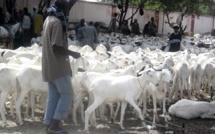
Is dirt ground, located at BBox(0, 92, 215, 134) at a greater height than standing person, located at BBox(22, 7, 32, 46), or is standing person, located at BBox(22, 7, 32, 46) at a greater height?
standing person, located at BBox(22, 7, 32, 46)

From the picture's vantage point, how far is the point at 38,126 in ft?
24.8

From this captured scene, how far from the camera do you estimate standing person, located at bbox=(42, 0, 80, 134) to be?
6133mm

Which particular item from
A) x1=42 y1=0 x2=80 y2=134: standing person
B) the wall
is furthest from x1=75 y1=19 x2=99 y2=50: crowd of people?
the wall

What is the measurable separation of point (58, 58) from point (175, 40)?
884 cm

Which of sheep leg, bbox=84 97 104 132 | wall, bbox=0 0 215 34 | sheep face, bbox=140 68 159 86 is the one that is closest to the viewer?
sheep leg, bbox=84 97 104 132

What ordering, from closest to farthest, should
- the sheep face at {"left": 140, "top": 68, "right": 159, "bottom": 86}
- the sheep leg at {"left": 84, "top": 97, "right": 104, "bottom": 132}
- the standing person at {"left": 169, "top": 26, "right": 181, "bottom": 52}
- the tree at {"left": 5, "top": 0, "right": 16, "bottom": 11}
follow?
1. the sheep leg at {"left": 84, "top": 97, "right": 104, "bottom": 132}
2. the sheep face at {"left": 140, "top": 68, "right": 159, "bottom": 86}
3. the standing person at {"left": 169, "top": 26, "right": 181, "bottom": 52}
4. the tree at {"left": 5, "top": 0, "right": 16, "bottom": 11}

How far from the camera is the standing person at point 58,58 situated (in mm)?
6133

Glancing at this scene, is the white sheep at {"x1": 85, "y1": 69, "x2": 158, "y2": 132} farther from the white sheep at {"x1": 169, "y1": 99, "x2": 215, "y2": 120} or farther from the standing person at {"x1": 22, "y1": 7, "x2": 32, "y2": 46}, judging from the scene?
the standing person at {"x1": 22, "y1": 7, "x2": 32, "y2": 46}

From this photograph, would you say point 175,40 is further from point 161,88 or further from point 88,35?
point 161,88

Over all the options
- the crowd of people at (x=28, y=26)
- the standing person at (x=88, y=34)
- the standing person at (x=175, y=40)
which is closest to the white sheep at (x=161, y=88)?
the standing person at (x=175, y=40)

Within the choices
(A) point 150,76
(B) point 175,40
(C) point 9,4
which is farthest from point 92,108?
(C) point 9,4

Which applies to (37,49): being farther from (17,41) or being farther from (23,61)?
(17,41)

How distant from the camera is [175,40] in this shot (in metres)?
14.5

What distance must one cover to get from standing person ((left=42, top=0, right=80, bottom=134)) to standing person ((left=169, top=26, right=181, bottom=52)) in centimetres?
821
